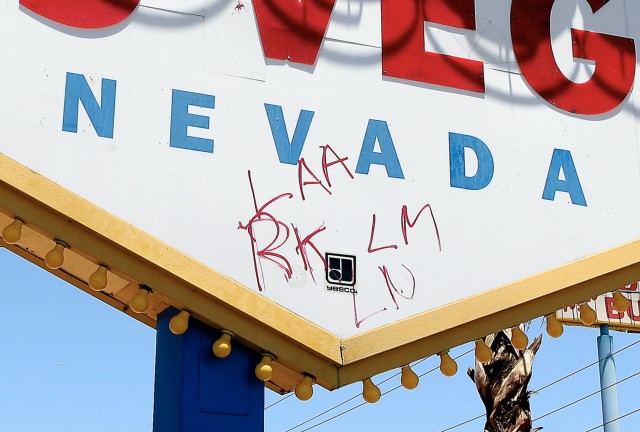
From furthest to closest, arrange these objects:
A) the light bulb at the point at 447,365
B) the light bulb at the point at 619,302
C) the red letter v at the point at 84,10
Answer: the light bulb at the point at 619,302 < the light bulb at the point at 447,365 < the red letter v at the point at 84,10

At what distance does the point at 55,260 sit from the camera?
6195 millimetres

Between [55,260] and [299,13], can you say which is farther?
[299,13]

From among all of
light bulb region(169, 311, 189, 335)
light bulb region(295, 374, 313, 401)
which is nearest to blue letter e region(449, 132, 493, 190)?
light bulb region(295, 374, 313, 401)

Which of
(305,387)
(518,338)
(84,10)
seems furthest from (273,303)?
(84,10)

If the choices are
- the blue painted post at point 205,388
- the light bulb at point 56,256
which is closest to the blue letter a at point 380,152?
the blue painted post at point 205,388

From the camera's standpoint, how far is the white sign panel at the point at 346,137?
257 inches

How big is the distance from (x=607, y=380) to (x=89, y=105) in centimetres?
1549

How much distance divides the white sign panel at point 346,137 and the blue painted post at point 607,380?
12721 mm

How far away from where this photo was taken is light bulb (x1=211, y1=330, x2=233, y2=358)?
21.3 feet

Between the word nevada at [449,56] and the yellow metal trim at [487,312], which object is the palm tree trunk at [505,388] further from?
the yellow metal trim at [487,312]

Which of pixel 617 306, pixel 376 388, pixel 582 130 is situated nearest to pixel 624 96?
pixel 582 130

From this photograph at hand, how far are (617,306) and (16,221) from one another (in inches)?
149

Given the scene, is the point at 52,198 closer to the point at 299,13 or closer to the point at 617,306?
the point at 299,13

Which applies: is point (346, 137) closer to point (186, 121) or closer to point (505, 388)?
point (186, 121)
